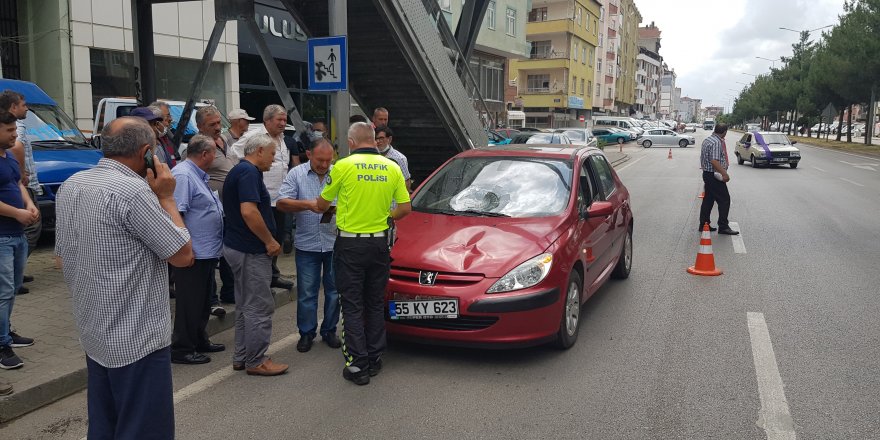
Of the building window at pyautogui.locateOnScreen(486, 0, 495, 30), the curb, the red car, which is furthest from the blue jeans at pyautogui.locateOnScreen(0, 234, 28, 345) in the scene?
the building window at pyautogui.locateOnScreen(486, 0, 495, 30)

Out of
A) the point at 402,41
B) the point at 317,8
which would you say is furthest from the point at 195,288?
the point at 317,8

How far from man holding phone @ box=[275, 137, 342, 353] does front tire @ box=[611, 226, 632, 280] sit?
356 cm

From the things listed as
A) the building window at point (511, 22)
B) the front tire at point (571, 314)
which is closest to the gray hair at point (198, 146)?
the front tire at point (571, 314)

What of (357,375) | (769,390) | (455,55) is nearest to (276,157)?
(357,375)

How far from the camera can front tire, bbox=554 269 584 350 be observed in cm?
510

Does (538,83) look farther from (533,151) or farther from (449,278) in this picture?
(449,278)

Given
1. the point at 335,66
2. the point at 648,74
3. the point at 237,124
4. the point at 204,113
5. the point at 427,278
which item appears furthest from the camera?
the point at 648,74

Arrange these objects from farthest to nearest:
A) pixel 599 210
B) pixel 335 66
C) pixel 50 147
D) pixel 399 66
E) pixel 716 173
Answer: pixel 716 173 → pixel 399 66 → pixel 50 147 → pixel 335 66 → pixel 599 210

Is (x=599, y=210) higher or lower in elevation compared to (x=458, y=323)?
higher

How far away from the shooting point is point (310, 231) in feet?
17.1

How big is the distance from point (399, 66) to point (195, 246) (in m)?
5.47

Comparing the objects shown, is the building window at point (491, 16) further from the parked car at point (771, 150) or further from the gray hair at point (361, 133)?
the gray hair at point (361, 133)

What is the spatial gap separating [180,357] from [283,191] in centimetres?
147

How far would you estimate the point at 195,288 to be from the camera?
16.4 ft
